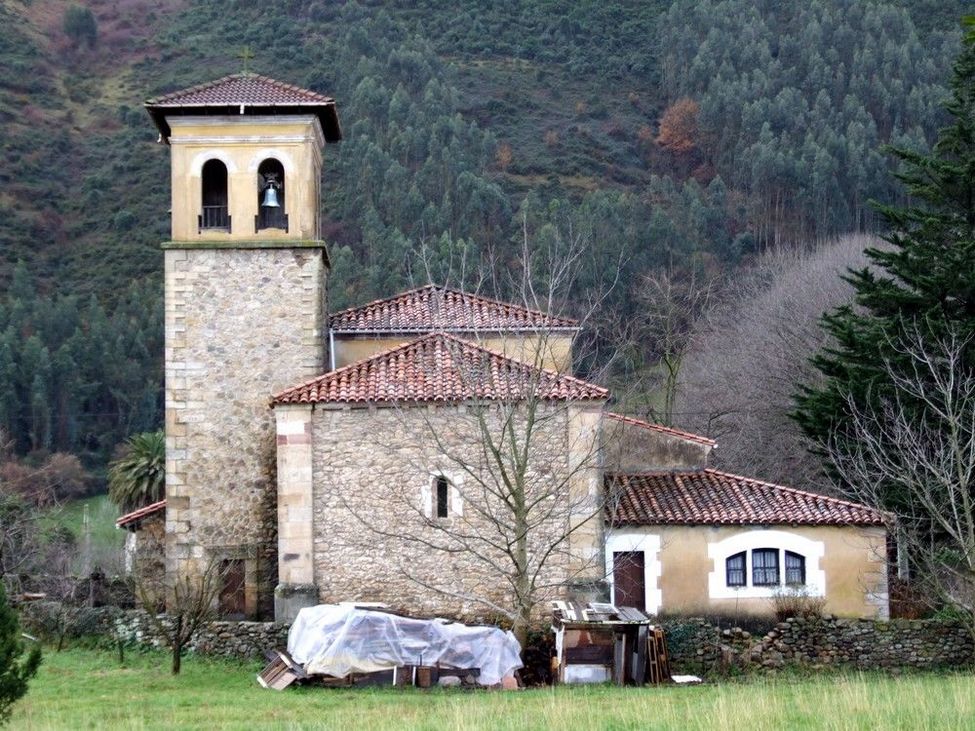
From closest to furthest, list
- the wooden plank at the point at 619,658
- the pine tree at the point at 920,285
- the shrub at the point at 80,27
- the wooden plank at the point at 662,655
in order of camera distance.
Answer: the wooden plank at the point at 619,658
the wooden plank at the point at 662,655
the pine tree at the point at 920,285
the shrub at the point at 80,27

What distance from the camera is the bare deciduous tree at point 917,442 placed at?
96.0ft

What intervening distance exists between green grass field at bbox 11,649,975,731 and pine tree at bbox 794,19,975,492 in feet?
27.0

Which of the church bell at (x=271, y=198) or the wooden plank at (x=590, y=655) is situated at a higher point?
the church bell at (x=271, y=198)

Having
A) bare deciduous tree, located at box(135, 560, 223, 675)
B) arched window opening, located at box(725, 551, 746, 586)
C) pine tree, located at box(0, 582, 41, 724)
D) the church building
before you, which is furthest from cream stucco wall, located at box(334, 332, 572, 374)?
pine tree, located at box(0, 582, 41, 724)

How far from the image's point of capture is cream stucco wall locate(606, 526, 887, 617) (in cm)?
2884

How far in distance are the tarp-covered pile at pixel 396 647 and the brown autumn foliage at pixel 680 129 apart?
89.5 metres

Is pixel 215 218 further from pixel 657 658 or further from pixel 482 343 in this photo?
pixel 657 658

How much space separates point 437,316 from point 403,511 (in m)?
5.86

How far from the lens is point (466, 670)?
24.9 m

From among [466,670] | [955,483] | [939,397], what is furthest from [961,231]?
[466,670]

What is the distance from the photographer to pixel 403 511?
28141 millimetres

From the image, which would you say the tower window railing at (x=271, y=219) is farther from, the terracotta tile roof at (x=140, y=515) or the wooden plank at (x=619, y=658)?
the wooden plank at (x=619, y=658)

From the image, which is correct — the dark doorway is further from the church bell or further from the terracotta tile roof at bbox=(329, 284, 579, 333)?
the church bell

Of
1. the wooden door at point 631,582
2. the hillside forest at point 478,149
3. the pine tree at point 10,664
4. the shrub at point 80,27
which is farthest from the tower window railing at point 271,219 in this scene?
the shrub at point 80,27
